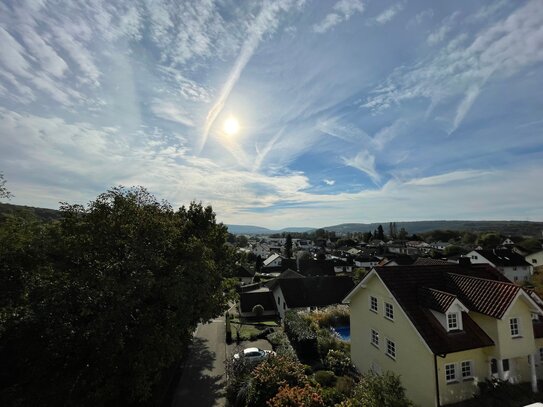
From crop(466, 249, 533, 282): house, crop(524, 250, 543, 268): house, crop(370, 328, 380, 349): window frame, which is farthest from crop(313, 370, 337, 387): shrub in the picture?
crop(524, 250, 543, 268): house

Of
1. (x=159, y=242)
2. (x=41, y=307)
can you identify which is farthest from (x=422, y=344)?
(x=41, y=307)

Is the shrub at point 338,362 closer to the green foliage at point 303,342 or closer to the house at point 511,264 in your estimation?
the green foliage at point 303,342

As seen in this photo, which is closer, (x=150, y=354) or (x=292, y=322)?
(x=150, y=354)

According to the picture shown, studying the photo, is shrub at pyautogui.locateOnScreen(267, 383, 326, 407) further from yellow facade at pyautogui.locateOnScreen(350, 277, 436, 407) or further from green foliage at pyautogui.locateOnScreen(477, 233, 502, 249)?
green foliage at pyautogui.locateOnScreen(477, 233, 502, 249)

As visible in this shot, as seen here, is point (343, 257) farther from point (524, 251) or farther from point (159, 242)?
point (159, 242)

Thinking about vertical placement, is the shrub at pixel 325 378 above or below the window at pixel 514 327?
below

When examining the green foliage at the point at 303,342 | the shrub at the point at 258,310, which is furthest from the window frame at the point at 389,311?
the shrub at the point at 258,310
